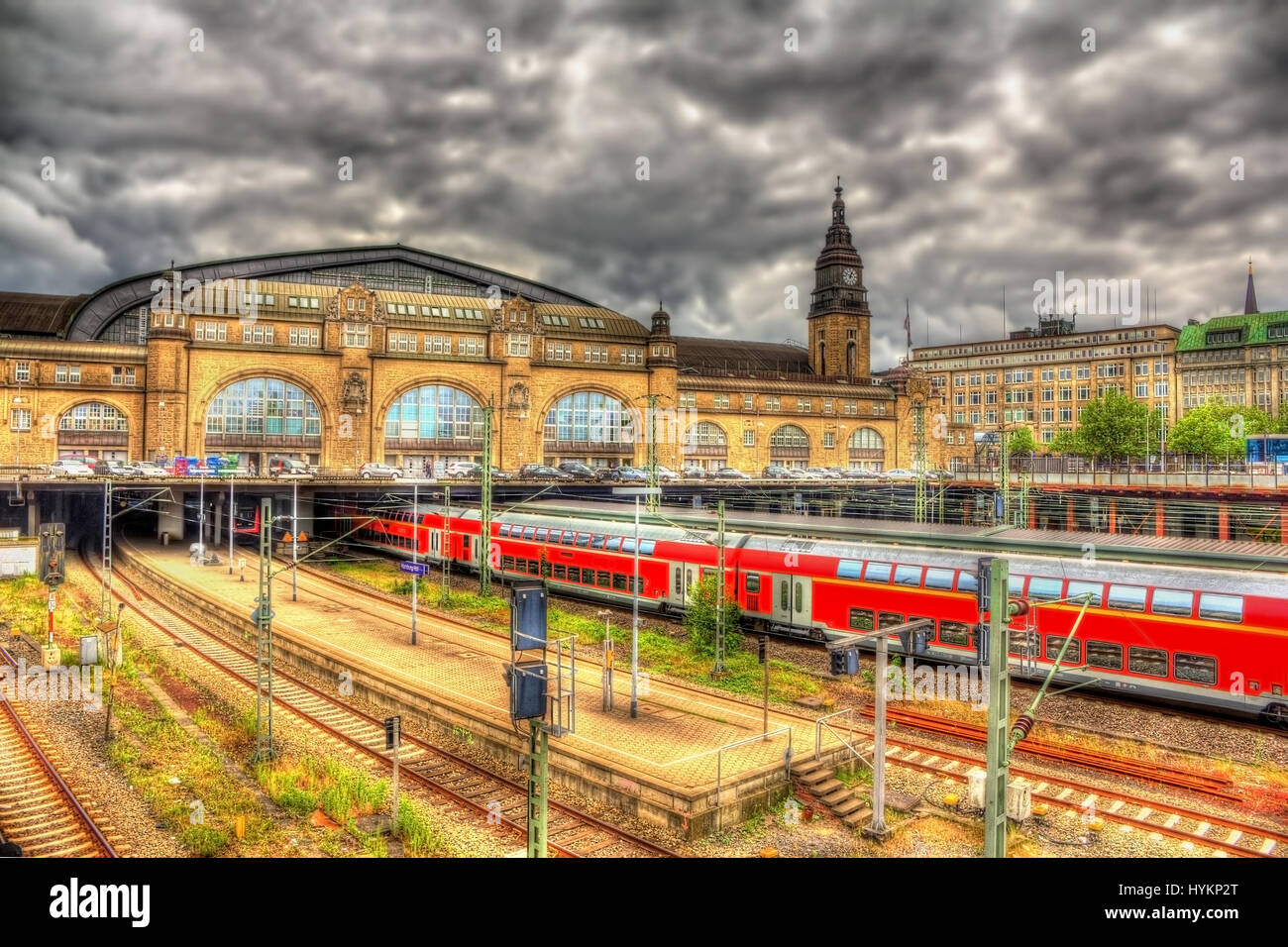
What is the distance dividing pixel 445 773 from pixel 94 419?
6215cm

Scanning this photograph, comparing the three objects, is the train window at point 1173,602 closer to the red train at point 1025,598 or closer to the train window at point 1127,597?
the red train at point 1025,598

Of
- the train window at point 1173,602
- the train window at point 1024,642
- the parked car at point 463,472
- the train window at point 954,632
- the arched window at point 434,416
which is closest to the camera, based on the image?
the train window at point 1173,602

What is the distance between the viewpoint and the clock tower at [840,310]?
10275 cm

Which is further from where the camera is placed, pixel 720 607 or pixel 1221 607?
pixel 720 607

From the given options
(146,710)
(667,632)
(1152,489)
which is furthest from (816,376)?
(146,710)

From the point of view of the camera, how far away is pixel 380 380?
71.8 meters

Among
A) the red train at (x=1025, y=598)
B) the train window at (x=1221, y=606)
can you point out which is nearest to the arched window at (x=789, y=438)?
the red train at (x=1025, y=598)

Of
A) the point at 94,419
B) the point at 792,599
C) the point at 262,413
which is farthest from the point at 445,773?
the point at 94,419

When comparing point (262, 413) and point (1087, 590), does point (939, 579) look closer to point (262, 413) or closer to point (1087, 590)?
point (1087, 590)

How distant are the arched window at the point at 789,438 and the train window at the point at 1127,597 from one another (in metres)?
68.4

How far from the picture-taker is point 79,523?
63688mm

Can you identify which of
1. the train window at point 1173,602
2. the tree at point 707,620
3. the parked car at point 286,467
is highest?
the parked car at point 286,467

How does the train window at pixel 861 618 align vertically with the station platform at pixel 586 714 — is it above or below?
above

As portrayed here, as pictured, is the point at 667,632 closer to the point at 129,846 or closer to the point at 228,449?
the point at 129,846
